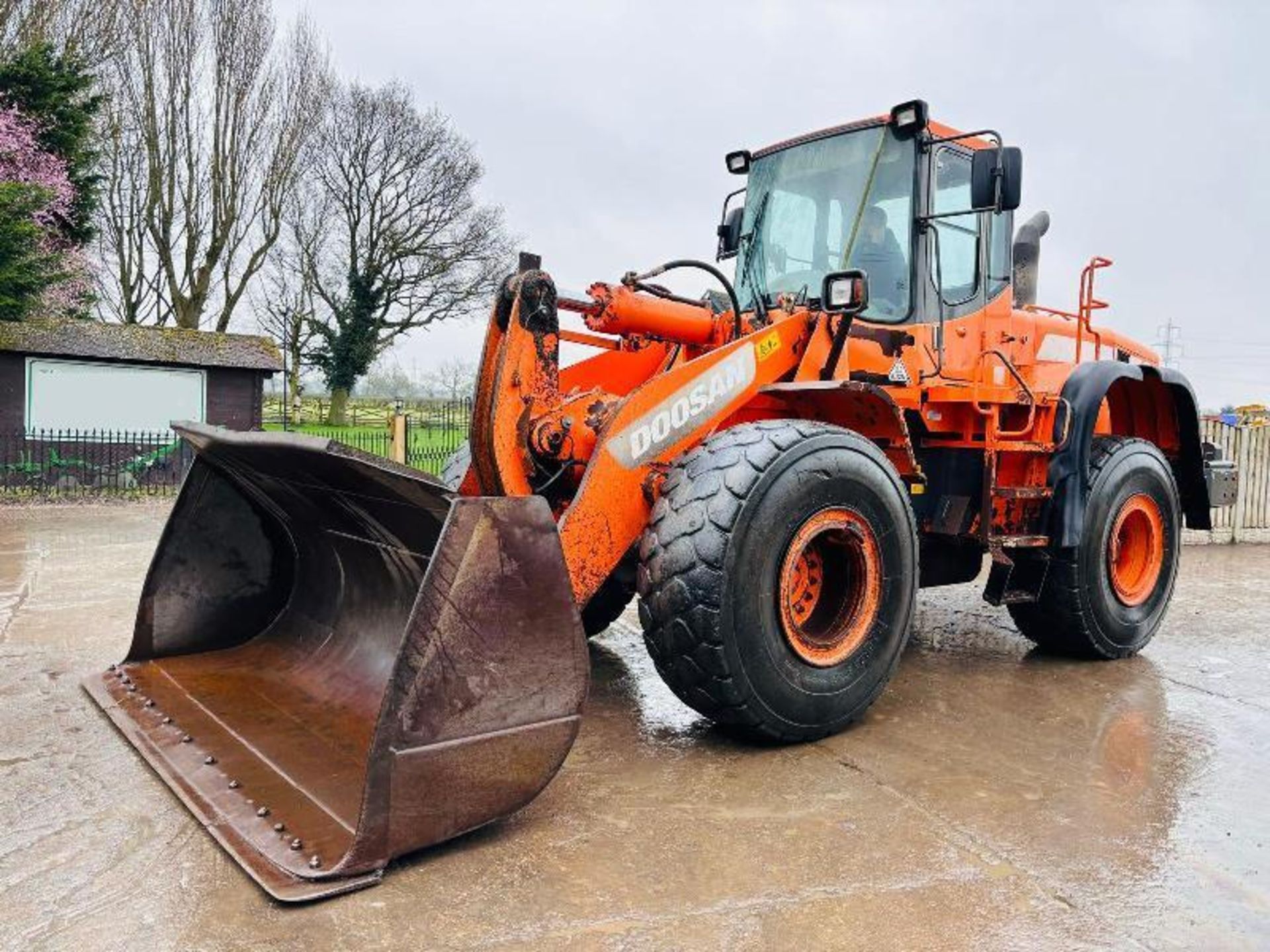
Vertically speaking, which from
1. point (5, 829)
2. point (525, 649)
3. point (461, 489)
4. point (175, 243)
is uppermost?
point (175, 243)

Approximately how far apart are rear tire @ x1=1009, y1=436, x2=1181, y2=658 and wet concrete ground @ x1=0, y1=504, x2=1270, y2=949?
52 cm

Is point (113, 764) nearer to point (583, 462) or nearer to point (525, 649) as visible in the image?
point (525, 649)

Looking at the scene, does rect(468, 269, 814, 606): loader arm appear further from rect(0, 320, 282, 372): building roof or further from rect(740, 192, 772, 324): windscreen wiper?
rect(0, 320, 282, 372): building roof

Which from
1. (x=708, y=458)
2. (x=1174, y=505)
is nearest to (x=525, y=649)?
(x=708, y=458)

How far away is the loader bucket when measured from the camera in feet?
8.27

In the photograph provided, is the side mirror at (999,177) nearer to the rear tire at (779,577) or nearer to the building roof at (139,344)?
the rear tire at (779,577)

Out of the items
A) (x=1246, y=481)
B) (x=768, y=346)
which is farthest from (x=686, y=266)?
(x=1246, y=481)

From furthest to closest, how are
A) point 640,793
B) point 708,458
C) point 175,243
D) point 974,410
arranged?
point 175,243
point 974,410
point 708,458
point 640,793

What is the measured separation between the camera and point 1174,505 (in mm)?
5539

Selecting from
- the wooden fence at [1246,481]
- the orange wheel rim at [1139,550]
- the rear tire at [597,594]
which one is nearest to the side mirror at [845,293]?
the rear tire at [597,594]

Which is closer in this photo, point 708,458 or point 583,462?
point 708,458

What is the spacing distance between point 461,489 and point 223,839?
2055 millimetres

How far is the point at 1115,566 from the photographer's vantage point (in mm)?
5508

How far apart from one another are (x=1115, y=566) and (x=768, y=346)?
9.14 feet
